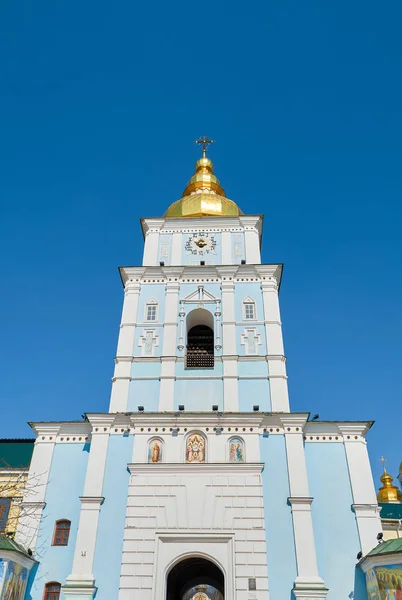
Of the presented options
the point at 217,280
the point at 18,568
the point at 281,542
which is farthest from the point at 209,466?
the point at 217,280

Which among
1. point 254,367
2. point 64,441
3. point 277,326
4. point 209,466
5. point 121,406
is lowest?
point 209,466

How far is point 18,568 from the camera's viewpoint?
1411 centimetres

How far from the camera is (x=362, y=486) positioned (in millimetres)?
15812

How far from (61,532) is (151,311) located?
331 inches

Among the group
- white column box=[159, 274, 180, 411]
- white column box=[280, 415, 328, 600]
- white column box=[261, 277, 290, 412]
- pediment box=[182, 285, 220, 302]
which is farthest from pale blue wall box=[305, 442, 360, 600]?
pediment box=[182, 285, 220, 302]

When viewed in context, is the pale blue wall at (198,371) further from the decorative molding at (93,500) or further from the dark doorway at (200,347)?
the decorative molding at (93,500)

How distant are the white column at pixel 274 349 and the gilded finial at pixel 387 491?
1845cm

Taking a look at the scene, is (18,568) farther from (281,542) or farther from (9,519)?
(281,542)

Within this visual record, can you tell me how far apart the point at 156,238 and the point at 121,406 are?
27.4 ft

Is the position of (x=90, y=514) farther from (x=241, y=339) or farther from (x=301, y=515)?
(x=241, y=339)

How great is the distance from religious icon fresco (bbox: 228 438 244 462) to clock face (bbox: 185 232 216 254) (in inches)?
343

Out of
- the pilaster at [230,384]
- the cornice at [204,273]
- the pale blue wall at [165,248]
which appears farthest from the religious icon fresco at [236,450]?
the pale blue wall at [165,248]

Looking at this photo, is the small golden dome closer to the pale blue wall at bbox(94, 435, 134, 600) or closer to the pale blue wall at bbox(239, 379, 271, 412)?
the pale blue wall at bbox(239, 379, 271, 412)

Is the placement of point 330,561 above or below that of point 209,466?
below
